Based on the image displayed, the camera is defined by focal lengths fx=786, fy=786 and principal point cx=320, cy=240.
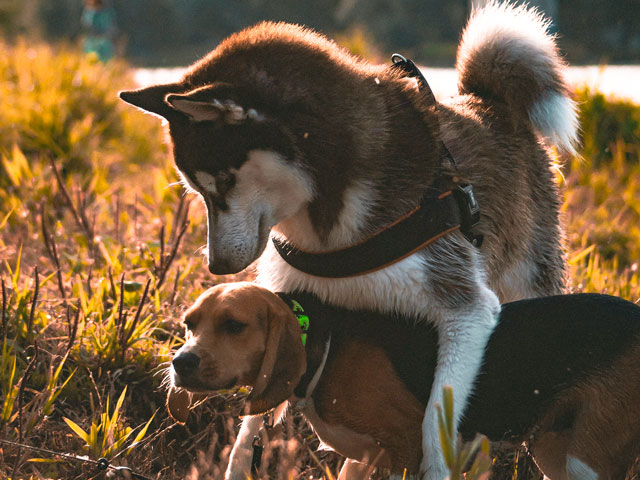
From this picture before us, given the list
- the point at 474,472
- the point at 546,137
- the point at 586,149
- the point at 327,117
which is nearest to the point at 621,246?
the point at 586,149

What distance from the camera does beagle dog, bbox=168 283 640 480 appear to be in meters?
2.55

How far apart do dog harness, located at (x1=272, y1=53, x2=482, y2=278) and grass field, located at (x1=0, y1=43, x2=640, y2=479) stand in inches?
24.6

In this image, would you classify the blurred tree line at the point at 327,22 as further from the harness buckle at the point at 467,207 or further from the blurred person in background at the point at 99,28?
the harness buckle at the point at 467,207

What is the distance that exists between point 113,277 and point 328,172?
69.4 inches

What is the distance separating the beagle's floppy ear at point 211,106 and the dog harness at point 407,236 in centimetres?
56

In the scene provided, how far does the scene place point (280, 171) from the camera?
258 cm

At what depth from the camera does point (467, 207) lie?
2908 millimetres

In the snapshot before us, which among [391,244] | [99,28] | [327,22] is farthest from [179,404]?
[327,22]

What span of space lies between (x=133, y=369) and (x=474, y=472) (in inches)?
70.2

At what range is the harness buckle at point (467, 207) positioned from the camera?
2895 millimetres

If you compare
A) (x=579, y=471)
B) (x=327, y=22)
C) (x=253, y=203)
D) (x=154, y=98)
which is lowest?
(x=327, y=22)

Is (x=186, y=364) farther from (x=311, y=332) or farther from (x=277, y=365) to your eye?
(x=311, y=332)

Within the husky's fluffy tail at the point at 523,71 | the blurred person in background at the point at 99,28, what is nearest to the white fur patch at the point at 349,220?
the husky's fluffy tail at the point at 523,71

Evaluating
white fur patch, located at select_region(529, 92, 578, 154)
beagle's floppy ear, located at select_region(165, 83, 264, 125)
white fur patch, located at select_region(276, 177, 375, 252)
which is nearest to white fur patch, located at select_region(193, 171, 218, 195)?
beagle's floppy ear, located at select_region(165, 83, 264, 125)
